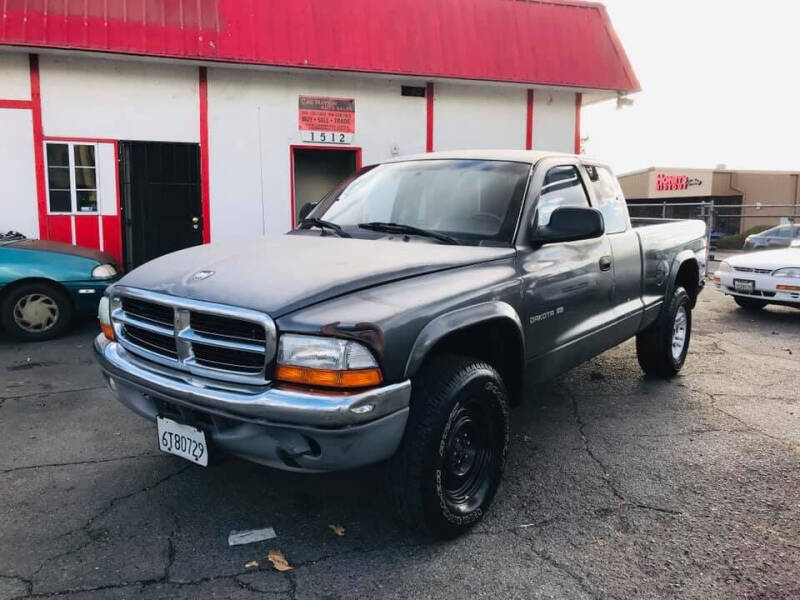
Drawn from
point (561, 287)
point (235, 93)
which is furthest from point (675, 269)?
point (235, 93)

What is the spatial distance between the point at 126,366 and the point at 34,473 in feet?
4.09

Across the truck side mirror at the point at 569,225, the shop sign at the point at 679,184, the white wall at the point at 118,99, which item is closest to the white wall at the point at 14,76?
the white wall at the point at 118,99

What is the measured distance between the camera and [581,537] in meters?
3.10

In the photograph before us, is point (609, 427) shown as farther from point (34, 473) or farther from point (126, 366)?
point (34, 473)

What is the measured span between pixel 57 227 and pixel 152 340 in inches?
334

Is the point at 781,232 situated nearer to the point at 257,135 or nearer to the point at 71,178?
the point at 257,135

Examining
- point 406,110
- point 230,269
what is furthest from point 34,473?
point 406,110

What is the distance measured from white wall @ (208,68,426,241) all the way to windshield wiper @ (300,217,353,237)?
7245 mm

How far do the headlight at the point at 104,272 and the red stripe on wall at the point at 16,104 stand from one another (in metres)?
4.07

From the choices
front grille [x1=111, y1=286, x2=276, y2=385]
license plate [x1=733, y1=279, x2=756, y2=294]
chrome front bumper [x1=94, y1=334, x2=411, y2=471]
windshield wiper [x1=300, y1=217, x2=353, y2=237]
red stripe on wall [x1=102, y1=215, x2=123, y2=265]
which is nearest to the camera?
chrome front bumper [x1=94, y1=334, x2=411, y2=471]

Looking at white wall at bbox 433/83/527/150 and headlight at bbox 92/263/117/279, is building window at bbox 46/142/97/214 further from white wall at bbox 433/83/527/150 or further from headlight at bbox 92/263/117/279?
white wall at bbox 433/83/527/150

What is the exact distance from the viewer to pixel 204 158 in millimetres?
10898

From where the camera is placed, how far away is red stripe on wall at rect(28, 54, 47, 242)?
9906mm

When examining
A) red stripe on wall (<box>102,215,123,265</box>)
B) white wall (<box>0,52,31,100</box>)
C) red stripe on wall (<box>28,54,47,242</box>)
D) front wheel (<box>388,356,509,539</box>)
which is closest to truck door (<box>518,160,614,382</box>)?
front wheel (<box>388,356,509,539</box>)
